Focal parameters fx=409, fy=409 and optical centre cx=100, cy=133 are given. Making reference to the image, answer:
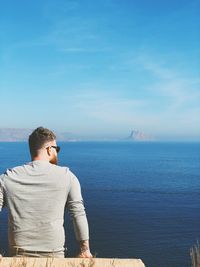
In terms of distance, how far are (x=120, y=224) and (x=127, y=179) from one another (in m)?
51.8

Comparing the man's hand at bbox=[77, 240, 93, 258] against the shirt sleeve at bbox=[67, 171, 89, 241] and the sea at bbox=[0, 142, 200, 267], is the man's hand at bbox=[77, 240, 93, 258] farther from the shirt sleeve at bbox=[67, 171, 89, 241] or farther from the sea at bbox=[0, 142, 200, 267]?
the sea at bbox=[0, 142, 200, 267]

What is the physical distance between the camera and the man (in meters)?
3.95

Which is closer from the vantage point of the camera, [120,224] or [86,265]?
[86,265]

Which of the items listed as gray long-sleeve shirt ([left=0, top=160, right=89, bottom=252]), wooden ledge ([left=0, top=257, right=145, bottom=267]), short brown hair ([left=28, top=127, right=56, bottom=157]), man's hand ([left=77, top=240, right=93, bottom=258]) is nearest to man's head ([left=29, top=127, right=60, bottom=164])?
short brown hair ([left=28, top=127, right=56, bottom=157])

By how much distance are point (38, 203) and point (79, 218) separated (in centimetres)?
43

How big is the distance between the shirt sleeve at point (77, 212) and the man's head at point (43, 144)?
344mm

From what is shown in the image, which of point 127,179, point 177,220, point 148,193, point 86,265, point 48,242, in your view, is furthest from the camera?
point 127,179

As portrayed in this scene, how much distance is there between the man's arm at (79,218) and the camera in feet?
12.5

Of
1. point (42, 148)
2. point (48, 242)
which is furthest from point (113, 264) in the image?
point (42, 148)

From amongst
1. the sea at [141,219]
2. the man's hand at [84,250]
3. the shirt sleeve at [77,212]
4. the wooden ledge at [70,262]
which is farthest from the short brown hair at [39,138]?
the sea at [141,219]

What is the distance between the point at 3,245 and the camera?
54469 millimetres

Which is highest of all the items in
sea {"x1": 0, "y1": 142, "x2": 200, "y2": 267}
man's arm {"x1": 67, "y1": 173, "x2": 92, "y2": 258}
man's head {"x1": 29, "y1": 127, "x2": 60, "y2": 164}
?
man's head {"x1": 29, "y1": 127, "x2": 60, "y2": 164}

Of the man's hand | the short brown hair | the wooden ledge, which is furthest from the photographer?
the short brown hair

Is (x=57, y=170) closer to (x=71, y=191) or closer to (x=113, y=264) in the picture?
(x=71, y=191)
